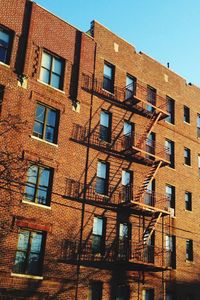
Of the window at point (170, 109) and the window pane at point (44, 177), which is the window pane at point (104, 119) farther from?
the window at point (170, 109)

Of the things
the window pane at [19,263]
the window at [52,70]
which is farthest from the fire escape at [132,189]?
the window pane at [19,263]

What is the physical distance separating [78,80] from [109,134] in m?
4.08

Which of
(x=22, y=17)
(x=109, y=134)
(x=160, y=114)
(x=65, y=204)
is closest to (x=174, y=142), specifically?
(x=160, y=114)

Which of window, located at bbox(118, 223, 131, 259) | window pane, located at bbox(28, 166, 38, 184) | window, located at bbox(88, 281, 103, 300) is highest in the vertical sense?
window pane, located at bbox(28, 166, 38, 184)

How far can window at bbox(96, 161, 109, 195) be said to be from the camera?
26016mm

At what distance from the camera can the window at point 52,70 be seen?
25.5 metres

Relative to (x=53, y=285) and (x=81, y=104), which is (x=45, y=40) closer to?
(x=81, y=104)

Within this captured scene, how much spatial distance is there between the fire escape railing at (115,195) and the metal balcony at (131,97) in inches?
227

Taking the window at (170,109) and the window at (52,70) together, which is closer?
the window at (52,70)

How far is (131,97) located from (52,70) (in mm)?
5856

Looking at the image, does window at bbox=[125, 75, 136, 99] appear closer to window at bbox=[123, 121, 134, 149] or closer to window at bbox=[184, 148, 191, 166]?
window at bbox=[123, 121, 134, 149]

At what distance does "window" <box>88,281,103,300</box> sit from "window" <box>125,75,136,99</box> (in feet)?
42.4

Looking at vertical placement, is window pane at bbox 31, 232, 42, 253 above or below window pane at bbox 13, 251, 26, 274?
above

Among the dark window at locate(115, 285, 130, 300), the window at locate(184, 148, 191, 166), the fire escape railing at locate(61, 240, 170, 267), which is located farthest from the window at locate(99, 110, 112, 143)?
the dark window at locate(115, 285, 130, 300)
